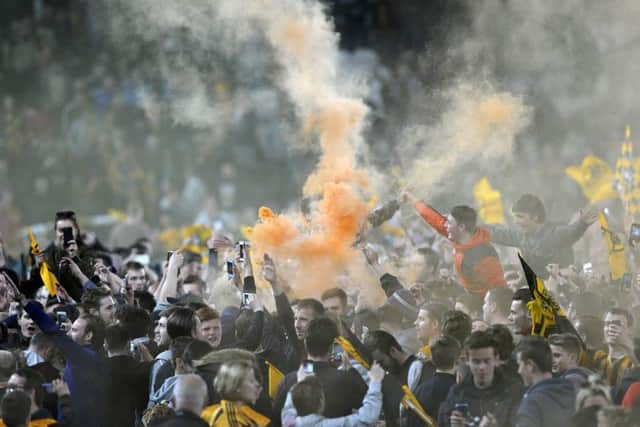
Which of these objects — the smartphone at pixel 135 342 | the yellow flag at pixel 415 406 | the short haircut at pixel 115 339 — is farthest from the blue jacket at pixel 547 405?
the smartphone at pixel 135 342

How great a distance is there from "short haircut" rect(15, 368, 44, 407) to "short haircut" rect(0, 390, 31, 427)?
0.17 metres

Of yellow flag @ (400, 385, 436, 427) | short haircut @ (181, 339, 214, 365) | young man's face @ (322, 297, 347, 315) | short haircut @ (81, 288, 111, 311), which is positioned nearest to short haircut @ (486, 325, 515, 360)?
yellow flag @ (400, 385, 436, 427)

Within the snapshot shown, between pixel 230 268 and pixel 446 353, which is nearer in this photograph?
pixel 446 353

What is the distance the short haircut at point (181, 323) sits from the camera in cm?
703

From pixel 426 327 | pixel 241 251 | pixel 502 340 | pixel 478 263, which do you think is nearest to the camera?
pixel 502 340

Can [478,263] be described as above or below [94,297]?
above

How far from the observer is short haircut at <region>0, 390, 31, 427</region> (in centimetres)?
613

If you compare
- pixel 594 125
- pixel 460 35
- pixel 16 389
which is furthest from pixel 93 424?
pixel 594 125

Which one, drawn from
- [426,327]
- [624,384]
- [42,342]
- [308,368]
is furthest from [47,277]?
[624,384]

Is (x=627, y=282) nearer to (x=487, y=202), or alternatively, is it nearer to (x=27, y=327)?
(x=487, y=202)

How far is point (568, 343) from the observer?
20.2 ft

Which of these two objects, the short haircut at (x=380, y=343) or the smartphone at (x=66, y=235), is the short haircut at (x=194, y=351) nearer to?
the short haircut at (x=380, y=343)

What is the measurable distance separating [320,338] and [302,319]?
0.85 meters

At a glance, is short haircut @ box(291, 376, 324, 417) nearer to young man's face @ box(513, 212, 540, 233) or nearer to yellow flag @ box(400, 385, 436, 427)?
yellow flag @ box(400, 385, 436, 427)
